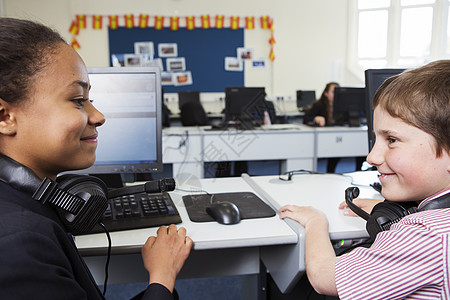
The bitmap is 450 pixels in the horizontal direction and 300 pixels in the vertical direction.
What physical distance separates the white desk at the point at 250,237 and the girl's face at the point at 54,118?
29 cm

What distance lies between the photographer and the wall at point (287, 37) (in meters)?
6.07

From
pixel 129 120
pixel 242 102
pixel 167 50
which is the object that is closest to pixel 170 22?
pixel 167 50

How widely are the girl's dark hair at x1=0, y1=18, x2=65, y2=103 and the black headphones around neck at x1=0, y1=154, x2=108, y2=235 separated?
0.36 ft

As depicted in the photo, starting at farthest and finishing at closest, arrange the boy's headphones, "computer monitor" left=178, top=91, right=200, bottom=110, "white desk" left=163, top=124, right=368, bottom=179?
1. "computer monitor" left=178, top=91, right=200, bottom=110
2. "white desk" left=163, top=124, right=368, bottom=179
3. the boy's headphones

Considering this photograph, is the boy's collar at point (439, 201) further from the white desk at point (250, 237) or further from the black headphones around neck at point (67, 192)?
the black headphones around neck at point (67, 192)

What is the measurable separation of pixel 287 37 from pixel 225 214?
19.6ft

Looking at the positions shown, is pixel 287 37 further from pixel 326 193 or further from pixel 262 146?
pixel 326 193

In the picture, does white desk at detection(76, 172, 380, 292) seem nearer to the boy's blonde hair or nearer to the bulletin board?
the boy's blonde hair

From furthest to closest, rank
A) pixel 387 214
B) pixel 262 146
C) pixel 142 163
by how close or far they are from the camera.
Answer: pixel 262 146 < pixel 142 163 < pixel 387 214

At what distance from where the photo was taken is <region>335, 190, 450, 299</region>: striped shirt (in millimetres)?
622

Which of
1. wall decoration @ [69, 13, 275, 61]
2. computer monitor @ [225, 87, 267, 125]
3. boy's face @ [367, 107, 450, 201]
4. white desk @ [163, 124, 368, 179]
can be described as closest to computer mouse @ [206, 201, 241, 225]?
boy's face @ [367, 107, 450, 201]

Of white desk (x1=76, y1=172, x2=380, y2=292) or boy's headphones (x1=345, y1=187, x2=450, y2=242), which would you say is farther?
white desk (x1=76, y1=172, x2=380, y2=292)

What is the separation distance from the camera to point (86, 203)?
0.71m

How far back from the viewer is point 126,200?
3.67 ft
